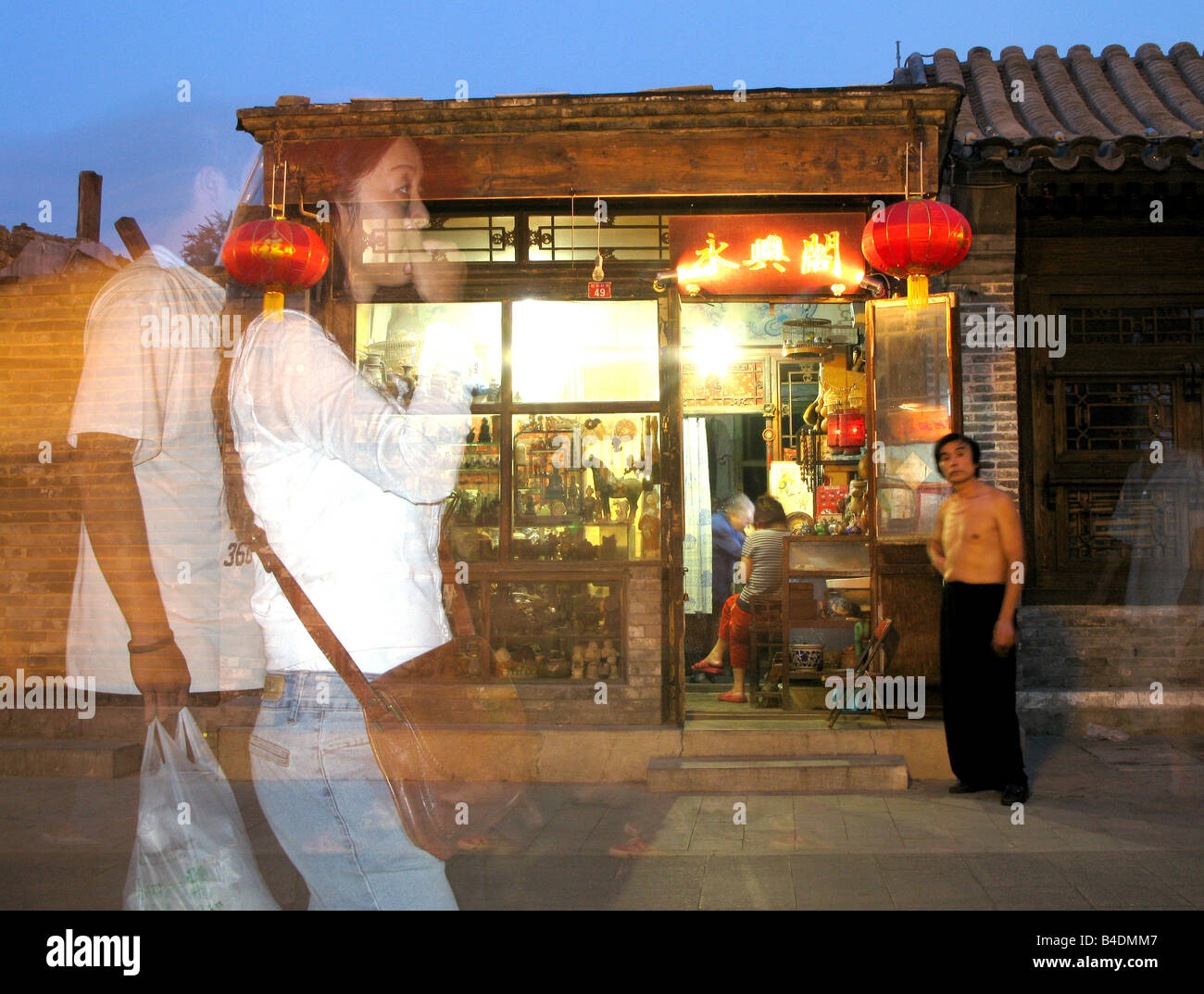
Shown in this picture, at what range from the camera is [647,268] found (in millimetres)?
7664

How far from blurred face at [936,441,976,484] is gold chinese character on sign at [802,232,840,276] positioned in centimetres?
186

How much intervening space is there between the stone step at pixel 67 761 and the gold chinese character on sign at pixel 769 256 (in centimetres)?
595

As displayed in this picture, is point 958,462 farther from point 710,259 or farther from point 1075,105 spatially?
point 1075,105

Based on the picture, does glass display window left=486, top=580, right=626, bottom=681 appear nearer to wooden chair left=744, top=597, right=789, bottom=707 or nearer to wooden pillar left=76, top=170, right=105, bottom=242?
wooden chair left=744, top=597, right=789, bottom=707

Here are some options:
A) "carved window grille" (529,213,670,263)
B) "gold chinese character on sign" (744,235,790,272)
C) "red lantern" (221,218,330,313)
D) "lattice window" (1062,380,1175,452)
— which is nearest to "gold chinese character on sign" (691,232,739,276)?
"gold chinese character on sign" (744,235,790,272)

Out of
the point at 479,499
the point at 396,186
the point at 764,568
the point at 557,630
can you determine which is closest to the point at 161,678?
the point at 557,630

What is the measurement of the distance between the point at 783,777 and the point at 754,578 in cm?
223

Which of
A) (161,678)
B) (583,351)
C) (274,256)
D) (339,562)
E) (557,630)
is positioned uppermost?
(274,256)

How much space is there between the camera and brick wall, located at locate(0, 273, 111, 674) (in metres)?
8.01

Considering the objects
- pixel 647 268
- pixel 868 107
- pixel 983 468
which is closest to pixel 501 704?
pixel 647 268

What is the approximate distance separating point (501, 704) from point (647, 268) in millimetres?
3487

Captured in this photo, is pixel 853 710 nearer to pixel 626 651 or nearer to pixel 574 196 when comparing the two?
pixel 626 651

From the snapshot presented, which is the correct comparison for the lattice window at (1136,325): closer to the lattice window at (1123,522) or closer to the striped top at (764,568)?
the lattice window at (1123,522)

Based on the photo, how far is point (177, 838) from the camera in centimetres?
338
